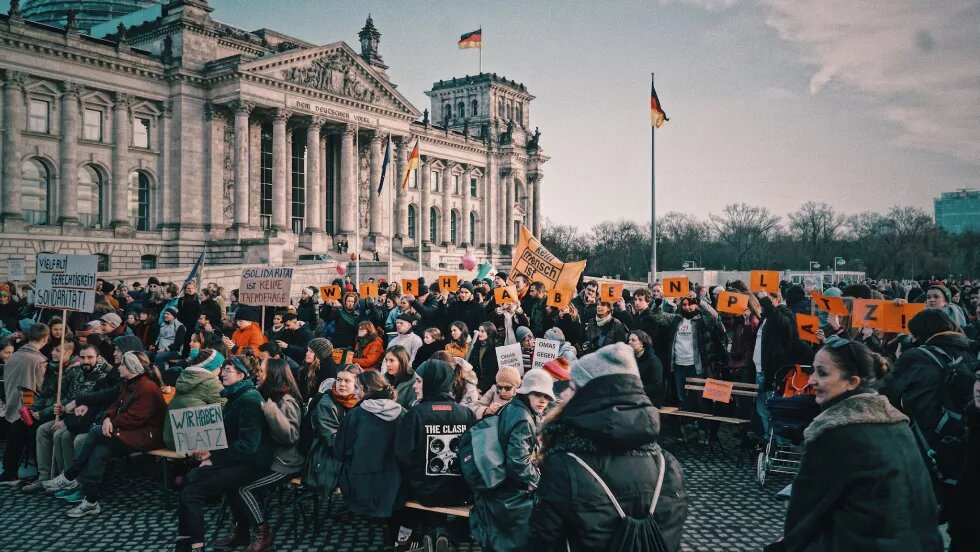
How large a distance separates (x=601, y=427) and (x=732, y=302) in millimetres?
9569

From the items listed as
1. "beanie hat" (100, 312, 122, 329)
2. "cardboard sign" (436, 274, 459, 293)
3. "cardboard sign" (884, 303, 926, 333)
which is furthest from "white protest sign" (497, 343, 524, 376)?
"cardboard sign" (436, 274, 459, 293)

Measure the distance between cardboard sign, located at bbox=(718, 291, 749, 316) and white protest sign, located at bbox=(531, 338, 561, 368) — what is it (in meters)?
3.67

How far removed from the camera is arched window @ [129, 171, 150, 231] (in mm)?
40531

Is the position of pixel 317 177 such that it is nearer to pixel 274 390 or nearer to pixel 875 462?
pixel 274 390

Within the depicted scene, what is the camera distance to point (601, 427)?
11.0 feet

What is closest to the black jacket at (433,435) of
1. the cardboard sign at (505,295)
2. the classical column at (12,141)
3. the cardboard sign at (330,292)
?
the cardboard sign at (505,295)

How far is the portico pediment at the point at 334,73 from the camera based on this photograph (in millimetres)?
43219

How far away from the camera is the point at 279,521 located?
802cm

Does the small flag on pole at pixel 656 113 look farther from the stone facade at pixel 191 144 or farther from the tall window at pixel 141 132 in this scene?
the tall window at pixel 141 132

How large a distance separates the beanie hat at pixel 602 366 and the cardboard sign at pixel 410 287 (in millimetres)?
14039

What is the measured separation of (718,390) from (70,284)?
34.0 ft

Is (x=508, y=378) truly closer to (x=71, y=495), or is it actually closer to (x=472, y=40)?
(x=71, y=495)

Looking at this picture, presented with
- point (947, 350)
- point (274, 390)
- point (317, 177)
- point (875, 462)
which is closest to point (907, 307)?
point (947, 350)

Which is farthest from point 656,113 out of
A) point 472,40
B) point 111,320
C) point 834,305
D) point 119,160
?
point 472,40
